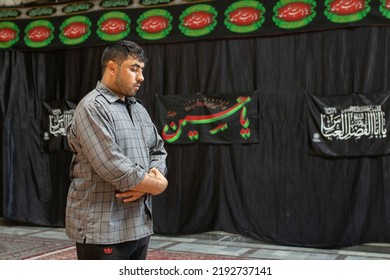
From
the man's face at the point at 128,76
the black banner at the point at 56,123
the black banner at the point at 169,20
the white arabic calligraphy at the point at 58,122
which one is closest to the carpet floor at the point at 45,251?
the black banner at the point at 56,123

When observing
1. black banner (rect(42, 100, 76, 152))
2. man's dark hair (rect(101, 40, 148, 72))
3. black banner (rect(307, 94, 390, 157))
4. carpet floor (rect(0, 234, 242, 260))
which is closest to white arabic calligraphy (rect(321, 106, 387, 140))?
black banner (rect(307, 94, 390, 157))

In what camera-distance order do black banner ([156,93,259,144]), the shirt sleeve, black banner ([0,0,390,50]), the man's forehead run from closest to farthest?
the shirt sleeve < the man's forehead < black banner ([0,0,390,50]) < black banner ([156,93,259,144])

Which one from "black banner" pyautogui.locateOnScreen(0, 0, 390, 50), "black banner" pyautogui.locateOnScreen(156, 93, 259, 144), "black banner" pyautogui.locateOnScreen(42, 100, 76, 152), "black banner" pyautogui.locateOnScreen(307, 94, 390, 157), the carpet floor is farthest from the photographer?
"black banner" pyautogui.locateOnScreen(42, 100, 76, 152)

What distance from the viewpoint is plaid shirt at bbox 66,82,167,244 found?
1.42 m

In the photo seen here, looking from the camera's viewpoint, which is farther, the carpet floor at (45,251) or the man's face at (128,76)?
the carpet floor at (45,251)

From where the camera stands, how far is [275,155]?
4.38 metres

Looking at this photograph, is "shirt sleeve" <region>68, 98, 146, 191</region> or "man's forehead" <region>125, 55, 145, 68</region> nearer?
"shirt sleeve" <region>68, 98, 146, 191</region>

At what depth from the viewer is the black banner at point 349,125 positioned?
13.1ft

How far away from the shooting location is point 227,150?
455cm

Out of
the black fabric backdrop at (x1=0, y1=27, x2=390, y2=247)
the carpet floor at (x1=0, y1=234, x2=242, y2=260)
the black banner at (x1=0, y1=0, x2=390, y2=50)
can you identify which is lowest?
the carpet floor at (x1=0, y1=234, x2=242, y2=260)

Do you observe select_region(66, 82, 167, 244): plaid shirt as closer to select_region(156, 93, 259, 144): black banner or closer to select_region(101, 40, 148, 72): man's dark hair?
select_region(101, 40, 148, 72): man's dark hair

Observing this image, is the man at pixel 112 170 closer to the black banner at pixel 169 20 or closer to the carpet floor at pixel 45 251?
the carpet floor at pixel 45 251

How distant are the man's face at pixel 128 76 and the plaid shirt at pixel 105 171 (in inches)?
1.7

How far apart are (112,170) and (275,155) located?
3.14 metres
